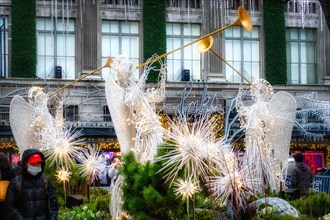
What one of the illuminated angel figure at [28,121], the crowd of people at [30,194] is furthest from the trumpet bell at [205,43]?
the illuminated angel figure at [28,121]

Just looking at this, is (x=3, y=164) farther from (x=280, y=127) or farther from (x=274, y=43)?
(x=274, y=43)

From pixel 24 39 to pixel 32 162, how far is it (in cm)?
2921

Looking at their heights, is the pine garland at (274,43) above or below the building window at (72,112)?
above

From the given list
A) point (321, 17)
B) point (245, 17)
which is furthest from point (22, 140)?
point (321, 17)

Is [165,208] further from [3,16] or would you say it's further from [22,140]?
[3,16]

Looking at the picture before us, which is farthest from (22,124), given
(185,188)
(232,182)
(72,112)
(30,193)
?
(72,112)

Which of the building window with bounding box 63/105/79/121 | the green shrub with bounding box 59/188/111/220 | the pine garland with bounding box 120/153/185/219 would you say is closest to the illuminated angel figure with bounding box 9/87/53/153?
the green shrub with bounding box 59/188/111/220

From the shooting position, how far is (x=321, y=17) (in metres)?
43.3

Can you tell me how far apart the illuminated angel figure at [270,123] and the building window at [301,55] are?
2160 cm

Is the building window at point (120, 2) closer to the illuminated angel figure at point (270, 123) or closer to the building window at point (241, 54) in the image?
the building window at point (241, 54)

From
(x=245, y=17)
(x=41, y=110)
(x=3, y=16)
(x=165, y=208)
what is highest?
(x=3, y=16)

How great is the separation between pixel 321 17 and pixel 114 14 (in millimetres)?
11068

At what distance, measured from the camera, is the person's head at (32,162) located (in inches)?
407

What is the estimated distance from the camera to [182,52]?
41.5m
